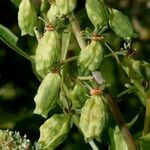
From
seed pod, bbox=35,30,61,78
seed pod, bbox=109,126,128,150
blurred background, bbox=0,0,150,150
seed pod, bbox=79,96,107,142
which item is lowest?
blurred background, bbox=0,0,150,150

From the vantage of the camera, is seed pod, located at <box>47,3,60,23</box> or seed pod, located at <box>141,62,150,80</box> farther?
seed pod, located at <box>141,62,150,80</box>

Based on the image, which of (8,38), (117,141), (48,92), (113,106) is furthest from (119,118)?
(8,38)

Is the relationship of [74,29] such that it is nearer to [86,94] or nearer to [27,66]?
[86,94]

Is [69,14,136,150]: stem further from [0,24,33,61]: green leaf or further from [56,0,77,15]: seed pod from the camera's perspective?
[0,24,33,61]: green leaf

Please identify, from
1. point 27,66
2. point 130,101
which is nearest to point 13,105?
point 27,66

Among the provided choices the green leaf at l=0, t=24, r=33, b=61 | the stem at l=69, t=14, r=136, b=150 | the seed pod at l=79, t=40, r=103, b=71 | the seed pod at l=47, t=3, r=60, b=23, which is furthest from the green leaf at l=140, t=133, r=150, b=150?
the green leaf at l=0, t=24, r=33, b=61

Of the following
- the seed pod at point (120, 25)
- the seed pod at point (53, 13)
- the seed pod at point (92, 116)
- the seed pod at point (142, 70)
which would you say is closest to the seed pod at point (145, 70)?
the seed pod at point (142, 70)

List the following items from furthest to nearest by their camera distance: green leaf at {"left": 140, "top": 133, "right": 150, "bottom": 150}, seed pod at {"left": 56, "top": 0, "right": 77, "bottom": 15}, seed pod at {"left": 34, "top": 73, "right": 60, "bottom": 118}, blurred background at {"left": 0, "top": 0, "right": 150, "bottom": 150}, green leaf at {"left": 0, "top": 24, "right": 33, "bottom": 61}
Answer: blurred background at {"left": 0, "top": 0, "right": 150, "bottom": 150}
green leaf at {"left": 0, "top": 24, "right": 33, "bottom": 61}
green leaf at {"left": 140, "top": 133, "right": 150, "bottom": 150}
seed pod at {"left": 34, "top": 73, "right": 60, "bottom": 118}
seed pod at {"left": 56, "top": 0, "right": 77, "bottom": 15}
